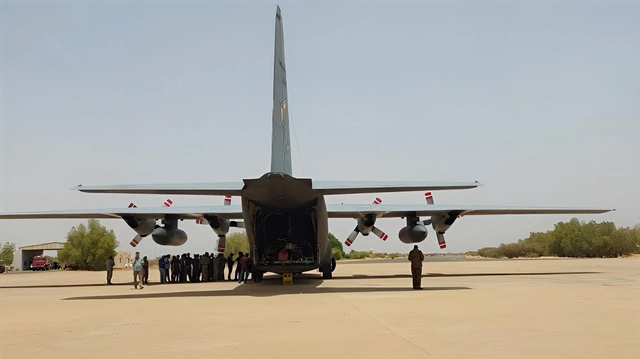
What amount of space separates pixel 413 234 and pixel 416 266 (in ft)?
20.4

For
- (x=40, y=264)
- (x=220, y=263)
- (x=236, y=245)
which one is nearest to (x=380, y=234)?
(x=220, y=263)

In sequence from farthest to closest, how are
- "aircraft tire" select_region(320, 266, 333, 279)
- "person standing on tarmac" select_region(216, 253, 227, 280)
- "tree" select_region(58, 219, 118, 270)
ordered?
"tree" select_region(58, 219, 118, 270), "person standing on tarmac" select_region(216, 253, 227, 280), "aircraft tire" select_region(320, 266, 333, 279)

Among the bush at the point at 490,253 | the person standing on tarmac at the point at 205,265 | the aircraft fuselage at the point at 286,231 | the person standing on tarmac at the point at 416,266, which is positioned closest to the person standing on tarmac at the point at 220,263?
the person standing on tarmac at the point at 205,265

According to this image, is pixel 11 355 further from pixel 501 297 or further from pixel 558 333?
pixel 501 297

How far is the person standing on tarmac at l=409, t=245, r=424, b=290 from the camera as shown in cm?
1450

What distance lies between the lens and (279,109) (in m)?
15.0

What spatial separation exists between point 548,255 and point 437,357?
50.2 m

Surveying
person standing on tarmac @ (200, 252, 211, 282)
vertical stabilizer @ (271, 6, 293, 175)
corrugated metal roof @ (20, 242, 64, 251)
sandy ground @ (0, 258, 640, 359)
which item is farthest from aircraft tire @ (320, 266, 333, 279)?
corrugated metal roof @ (20, 242, 64, 251)

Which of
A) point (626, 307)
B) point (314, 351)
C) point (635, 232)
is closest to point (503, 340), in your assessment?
point (314, 351)

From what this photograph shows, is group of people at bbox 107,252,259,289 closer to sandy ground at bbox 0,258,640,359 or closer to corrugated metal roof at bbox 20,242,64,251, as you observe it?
sandy ground at bbox 0,258,640,359

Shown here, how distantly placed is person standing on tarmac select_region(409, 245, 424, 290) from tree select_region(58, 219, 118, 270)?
33620mm

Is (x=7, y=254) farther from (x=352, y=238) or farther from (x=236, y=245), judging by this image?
(x=352, y=238)

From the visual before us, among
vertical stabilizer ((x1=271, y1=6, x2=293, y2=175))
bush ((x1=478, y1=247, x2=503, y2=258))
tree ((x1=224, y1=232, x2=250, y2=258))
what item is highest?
vertical stabilizer ((x1=271, y1=6, x2=293, y2=175))

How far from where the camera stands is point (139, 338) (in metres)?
7.29
